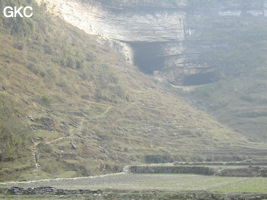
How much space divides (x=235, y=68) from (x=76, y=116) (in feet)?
254

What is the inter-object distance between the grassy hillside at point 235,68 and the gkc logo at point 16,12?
5266cm

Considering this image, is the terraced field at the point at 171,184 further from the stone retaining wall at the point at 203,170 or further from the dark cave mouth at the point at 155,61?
the dark cave mouth at the point at 155,61

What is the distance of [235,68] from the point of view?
15375 centimetres

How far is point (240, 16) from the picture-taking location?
186875mm

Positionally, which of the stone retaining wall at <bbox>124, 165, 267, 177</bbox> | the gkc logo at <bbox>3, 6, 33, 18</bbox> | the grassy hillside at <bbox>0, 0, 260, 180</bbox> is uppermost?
the gkc logo at <bbox>3, 6, 33, 18</bbox>

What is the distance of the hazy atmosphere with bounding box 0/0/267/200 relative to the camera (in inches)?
2311

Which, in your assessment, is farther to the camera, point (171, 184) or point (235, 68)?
point (235, 68)

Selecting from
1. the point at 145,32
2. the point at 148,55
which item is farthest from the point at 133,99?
the point at 145,32

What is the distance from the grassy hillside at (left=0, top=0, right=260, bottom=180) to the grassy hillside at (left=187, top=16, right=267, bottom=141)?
770 cm

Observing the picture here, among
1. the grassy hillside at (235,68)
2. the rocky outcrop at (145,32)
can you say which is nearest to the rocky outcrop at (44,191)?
the grassy hillside at (235,68)

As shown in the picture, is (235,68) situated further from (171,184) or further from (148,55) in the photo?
(171,184)

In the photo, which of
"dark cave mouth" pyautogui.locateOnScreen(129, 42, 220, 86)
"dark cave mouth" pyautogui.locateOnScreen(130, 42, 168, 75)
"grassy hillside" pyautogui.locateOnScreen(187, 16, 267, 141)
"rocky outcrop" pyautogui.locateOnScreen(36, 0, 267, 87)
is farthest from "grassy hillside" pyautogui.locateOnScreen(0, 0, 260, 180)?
"dark cave mouth" pyautogui.locateOnScreen(130, 42, 168, 75)

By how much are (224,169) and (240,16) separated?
131822mm

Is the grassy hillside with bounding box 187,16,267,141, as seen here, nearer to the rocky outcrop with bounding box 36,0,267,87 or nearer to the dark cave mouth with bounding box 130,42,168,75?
the rocky outcrop with bounding box 36,0,267,87
